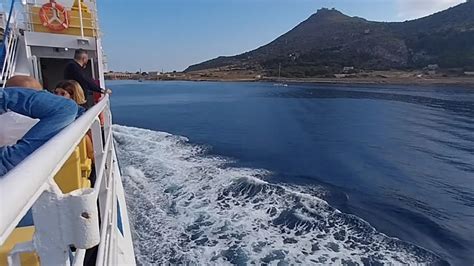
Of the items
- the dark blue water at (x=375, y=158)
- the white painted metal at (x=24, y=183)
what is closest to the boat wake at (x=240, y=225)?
the dark blue water at (x=375, y=158)

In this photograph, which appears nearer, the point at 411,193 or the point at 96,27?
the point at 96,27

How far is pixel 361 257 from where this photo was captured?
6547mm

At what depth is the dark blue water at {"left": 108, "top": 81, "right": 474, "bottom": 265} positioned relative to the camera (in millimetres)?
8586

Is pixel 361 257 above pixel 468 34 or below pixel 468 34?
below

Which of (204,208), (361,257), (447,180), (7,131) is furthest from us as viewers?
(447,180)

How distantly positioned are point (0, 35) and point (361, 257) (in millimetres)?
9374

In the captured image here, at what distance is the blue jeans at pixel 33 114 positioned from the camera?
157 centimetres

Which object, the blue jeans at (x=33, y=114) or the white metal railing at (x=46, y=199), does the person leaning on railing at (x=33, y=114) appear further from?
the white metal railing at (x=46, y=199)

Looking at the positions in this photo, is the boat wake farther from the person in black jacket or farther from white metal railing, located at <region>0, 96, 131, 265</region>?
white metal railing, located at <region>0, 96, 131, 265</region>

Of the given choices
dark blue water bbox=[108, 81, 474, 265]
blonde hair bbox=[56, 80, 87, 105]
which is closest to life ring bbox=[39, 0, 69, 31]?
blonde hair bbox=[56, 80, 87, 105]

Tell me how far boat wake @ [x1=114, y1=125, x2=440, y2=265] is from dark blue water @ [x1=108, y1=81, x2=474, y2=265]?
2.78 feet

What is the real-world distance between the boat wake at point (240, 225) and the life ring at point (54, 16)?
459cm

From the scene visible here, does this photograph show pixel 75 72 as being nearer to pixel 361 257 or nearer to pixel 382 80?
pixel 361 257

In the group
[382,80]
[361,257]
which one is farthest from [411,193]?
[382,80]
